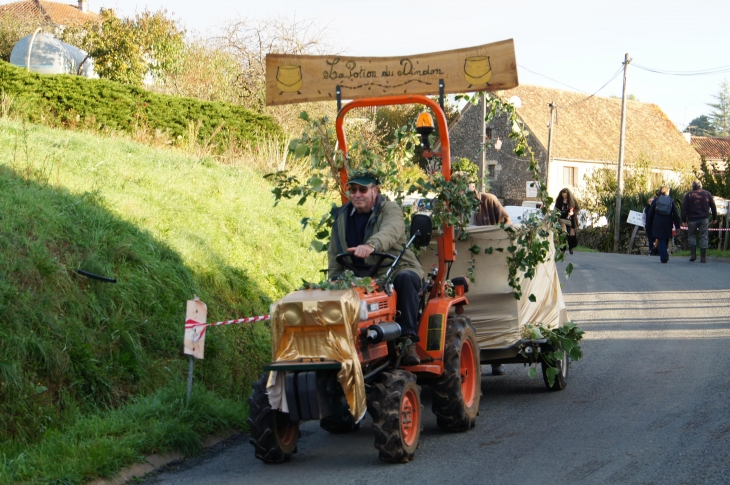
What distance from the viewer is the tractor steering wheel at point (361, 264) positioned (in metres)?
7.49

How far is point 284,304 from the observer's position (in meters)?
6.82

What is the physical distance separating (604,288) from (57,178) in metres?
11.9

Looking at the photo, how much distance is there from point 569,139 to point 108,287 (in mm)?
51087

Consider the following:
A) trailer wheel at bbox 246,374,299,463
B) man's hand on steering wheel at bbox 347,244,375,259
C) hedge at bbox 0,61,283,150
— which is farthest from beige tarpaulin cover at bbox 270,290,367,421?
hedge at bbox 0,61,283,150

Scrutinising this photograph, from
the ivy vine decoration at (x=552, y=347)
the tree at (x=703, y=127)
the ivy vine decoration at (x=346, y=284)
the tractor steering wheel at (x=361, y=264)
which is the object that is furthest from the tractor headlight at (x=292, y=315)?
the tree at (x=703, y=127)

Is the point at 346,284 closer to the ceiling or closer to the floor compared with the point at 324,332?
closer to the ceiling

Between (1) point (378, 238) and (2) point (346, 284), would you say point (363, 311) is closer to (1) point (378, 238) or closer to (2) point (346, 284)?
(2) point (346, 284)

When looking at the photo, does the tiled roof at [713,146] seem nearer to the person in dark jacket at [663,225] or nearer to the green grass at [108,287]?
the person in dark jacket at [663,225]

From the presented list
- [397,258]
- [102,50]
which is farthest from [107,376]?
[102,50]

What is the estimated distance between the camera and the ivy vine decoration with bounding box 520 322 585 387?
30.2 ft

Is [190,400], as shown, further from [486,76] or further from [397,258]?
[486,76]

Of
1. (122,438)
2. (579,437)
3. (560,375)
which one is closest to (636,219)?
(560,375)

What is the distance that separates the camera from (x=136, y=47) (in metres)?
28.1

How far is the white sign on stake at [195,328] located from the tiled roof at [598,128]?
48527mm
